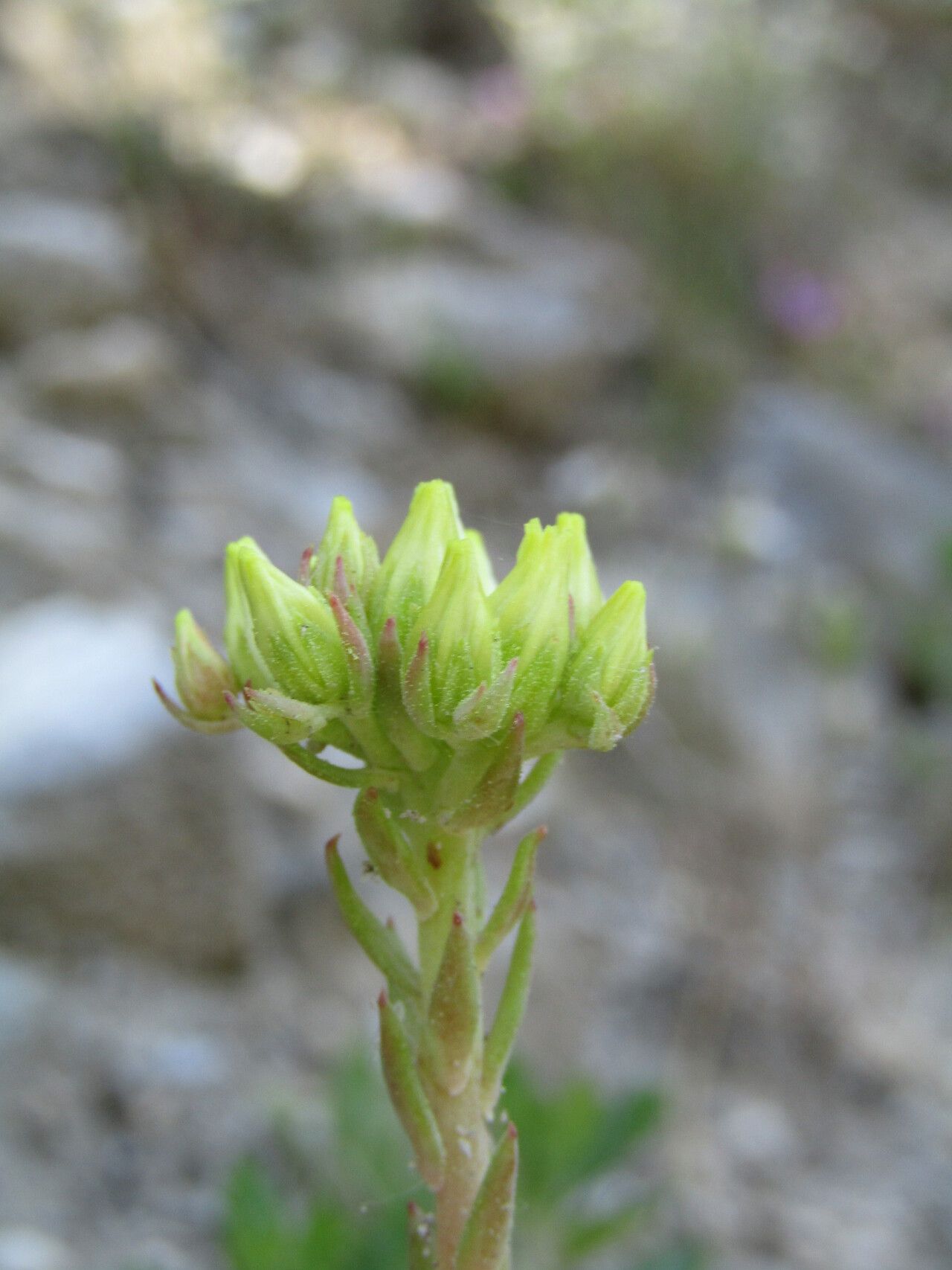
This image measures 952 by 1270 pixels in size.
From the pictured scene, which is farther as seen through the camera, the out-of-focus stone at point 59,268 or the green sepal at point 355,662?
the out-of-focus stone at point 59,268

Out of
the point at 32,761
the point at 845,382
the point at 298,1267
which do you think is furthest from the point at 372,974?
the point at 845,382

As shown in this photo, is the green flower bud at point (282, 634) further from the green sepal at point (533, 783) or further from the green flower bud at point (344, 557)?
the green sepal at point (533, 783)

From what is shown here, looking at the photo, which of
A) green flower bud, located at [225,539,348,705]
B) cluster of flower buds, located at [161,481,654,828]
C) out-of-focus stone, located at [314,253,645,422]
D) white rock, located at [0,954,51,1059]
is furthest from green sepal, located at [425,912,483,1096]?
out-of-focus stone, located at [314,253,645,422]

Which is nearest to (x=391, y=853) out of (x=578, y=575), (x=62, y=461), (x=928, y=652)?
(x=578, y=575)

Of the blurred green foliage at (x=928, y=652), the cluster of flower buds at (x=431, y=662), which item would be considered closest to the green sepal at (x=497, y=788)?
the cluster of flower buds at (x=431, y=662)

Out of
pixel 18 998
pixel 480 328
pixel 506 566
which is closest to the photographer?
pixel 18 998

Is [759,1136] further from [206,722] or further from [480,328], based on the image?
[480,328]
